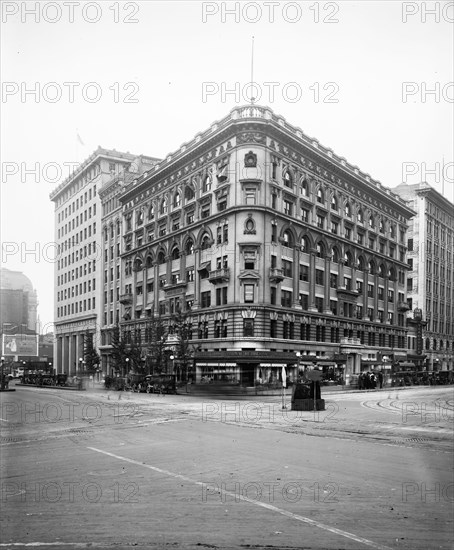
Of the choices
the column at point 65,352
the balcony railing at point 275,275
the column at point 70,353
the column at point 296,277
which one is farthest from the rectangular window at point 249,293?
the column at point 65,352

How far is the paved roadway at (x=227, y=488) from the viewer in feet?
23.4

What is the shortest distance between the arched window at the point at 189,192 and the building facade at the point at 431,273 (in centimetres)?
3032

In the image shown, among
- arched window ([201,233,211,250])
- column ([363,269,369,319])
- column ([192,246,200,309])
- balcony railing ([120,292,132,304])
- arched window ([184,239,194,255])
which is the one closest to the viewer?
arched window ([201,233,211,250])

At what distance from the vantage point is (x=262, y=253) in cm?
5312

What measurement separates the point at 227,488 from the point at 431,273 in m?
72.2

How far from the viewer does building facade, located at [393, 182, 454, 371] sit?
73.8 metres

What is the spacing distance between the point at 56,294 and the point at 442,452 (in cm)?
10195

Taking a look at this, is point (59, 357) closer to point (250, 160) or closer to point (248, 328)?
point (248, 328)

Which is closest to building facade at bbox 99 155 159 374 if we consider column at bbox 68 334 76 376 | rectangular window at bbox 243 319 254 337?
column at bbox 68 334 76 376

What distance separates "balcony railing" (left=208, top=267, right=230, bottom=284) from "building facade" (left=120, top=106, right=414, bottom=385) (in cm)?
16

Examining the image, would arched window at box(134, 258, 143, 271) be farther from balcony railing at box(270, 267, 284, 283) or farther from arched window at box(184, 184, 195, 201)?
balcony railing at box(270, 267, 284, 283)

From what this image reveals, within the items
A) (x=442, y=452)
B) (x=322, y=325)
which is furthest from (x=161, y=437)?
(x=322, y=325)

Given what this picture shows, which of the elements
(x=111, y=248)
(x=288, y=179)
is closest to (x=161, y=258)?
(x=111, y=248)

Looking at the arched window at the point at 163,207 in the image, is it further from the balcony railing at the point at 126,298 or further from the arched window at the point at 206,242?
the balcony railing at the point at 126,298
